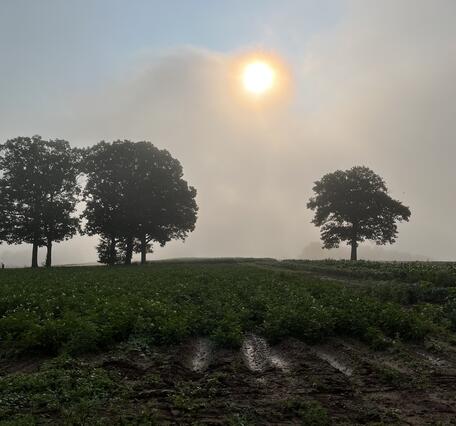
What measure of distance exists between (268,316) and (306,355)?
3491 millimetres

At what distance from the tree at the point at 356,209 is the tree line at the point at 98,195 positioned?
22443 mm

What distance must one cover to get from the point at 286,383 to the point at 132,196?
5421 cm

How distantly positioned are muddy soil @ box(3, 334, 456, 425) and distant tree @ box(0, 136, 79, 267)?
51.2 meters

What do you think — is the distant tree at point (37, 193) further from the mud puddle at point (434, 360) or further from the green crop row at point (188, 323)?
the mud puddle at point (434, 360)

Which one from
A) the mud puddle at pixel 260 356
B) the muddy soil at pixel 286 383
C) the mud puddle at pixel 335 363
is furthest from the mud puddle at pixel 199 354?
the mud puddle at pixel 335 363

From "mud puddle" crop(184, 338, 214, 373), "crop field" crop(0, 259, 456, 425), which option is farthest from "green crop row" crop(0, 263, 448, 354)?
"mud puddle" crop(184, 338, 214, 373)

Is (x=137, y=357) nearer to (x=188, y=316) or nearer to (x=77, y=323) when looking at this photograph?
(x=77, y=323)

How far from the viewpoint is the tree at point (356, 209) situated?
68.4 metres

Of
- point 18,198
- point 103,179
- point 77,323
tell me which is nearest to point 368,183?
point 103,179

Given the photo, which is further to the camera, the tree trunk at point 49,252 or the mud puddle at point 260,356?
the tree trunk at point 49,252

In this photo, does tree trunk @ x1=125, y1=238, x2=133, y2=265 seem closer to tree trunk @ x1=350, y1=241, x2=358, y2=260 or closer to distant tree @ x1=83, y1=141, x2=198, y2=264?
distant tree @ x1=83, y1=141, x2=198, y2=264

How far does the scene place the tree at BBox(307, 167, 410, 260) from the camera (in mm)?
68375

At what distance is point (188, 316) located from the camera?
48.5 feet

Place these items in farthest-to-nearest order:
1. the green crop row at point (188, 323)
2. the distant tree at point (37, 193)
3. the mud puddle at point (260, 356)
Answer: the distant tree at point (37, 193) < the green crop row at point (188, 323) < the mud puddle at point (260, 356)
